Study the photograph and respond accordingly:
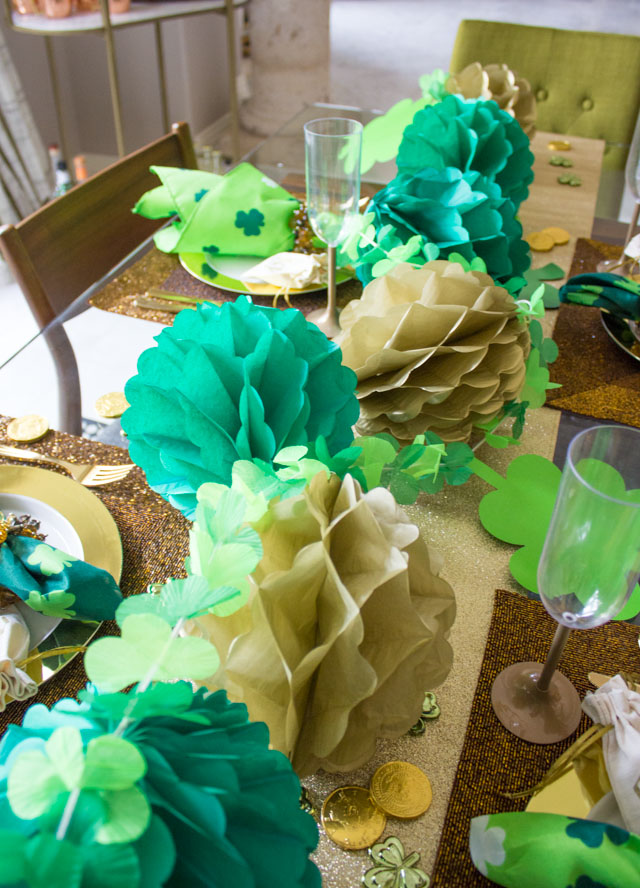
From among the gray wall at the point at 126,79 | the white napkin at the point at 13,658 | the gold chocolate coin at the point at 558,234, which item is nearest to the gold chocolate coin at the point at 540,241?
the gold chocolate coin at the point at 558,234

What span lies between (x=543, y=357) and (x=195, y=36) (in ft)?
12.1

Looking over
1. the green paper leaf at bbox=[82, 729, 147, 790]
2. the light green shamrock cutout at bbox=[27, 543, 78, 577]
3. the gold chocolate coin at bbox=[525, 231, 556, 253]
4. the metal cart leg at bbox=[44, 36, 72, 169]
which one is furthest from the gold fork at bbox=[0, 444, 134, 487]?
the metal cart leg at bbox=[44, 36, 72, 169]

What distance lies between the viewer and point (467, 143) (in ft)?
3.39

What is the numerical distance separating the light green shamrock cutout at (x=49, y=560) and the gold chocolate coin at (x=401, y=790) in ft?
0.98

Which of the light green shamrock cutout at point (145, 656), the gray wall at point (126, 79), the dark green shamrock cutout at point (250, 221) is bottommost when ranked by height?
the gray wall at point (126, 79)

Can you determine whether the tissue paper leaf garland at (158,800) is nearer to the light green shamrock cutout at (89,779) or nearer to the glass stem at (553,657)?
the light green shamrock cutout at (89,779)

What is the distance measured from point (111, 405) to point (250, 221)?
41cm

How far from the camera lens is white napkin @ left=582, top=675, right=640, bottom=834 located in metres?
0.46

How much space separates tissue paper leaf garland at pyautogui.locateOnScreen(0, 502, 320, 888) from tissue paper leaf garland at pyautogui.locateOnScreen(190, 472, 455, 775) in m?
0.04

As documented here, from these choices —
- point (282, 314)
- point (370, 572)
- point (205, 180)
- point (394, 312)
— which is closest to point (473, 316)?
point (394, 312)

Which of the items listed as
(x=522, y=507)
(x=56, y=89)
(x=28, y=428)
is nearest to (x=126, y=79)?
(x=56, y=89)

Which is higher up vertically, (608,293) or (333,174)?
(333,174)

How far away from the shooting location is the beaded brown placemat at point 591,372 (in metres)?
0.88

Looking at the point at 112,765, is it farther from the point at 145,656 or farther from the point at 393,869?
the point at 393,869
